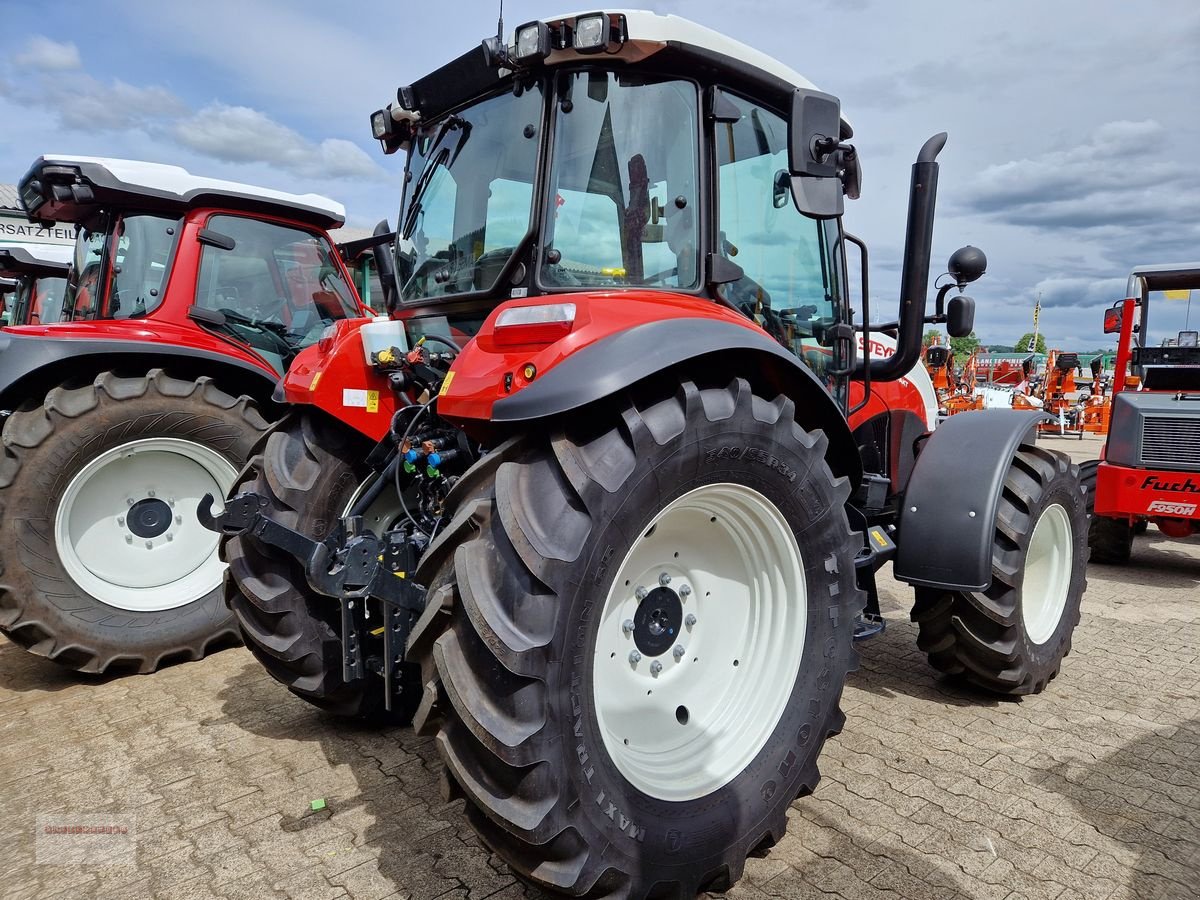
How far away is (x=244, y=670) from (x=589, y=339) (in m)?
3.02

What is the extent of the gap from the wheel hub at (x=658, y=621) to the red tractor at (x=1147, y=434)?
490cm

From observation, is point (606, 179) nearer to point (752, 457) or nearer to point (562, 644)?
point (752, 457)

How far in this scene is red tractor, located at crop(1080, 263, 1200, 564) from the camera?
561 centimetres

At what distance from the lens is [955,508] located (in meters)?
3.18

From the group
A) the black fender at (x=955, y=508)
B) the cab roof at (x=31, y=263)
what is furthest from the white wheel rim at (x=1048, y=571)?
the cab roof at (x=31, y=263)

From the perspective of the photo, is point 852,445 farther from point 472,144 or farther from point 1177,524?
point 1177,524

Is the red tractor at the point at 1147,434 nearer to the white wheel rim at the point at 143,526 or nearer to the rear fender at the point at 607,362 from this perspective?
the rear fender at the point at 607,362

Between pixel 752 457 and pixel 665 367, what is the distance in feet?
1.33

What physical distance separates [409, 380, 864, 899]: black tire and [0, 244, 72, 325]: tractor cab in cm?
675

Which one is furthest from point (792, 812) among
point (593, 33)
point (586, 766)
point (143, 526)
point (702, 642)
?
point (143, 526)

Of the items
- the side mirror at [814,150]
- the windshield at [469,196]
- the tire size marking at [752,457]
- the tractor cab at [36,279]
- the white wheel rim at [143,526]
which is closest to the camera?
the tire size marking at [752,457]

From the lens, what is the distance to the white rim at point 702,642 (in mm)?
2180

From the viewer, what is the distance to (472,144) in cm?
274

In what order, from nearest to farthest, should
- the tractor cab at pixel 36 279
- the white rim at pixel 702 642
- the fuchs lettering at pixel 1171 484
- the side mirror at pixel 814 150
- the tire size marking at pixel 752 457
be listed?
the tire size marking at pixel 752 457, the white rim at pixel 702 642, the side mirror at pixel 814 150, the fuchs lettering at pixel 1171 484, the tractor cab at pixel 36 279
